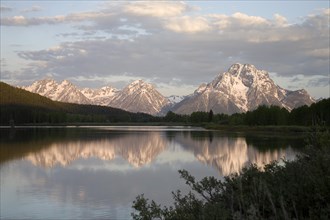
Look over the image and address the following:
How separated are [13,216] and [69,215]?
117 inches

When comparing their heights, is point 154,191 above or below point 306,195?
below

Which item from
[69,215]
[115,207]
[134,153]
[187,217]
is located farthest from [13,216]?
[134,153]

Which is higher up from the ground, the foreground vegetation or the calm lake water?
the foreground vegetation

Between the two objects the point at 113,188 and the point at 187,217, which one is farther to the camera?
the point at 113,188

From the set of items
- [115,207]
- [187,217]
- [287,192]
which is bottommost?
[115,207]

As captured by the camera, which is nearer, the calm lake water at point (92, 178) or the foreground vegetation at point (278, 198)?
the foreground vegetation at point (278, 198)

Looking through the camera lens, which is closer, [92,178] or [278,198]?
[278,198]

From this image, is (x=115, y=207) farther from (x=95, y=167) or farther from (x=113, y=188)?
(x=95, y=167)

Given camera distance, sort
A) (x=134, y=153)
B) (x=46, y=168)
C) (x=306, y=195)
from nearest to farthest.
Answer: (x=306, y=195)
(x=46, y=168)
(x=134, y=153)

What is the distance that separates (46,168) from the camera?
45.6 meters

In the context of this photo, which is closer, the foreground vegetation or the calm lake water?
the foreground vegetation

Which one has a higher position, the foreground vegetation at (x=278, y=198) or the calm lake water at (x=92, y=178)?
the foreground vegetation at (x=278, y=198)

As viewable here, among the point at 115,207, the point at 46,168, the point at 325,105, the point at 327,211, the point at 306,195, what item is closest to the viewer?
the point at 327,211

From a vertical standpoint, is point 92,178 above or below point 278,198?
below
